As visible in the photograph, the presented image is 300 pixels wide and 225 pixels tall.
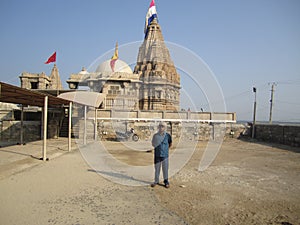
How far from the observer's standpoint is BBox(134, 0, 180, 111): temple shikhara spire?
27.1 metres

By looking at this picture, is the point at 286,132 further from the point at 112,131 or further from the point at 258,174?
the point at 112,131

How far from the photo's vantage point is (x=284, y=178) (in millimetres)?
6492

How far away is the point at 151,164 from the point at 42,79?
22557 mm

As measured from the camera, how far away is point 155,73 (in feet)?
93.4

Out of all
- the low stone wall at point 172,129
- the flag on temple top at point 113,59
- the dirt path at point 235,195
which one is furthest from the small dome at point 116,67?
the dirt path at point 235,195

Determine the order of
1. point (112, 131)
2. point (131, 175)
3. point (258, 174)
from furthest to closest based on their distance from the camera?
point (112, 131) < point (258, 174) < point (131, 175)

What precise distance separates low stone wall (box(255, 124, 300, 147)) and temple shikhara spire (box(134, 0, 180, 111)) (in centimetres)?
1224

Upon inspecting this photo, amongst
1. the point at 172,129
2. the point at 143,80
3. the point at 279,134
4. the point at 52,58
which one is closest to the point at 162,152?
the point at 172,129

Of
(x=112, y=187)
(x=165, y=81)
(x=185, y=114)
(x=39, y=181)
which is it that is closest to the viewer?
(x=112, y=187)

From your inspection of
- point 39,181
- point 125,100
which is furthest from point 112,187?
point 125,100

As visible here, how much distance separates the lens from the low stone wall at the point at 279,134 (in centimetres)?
1393

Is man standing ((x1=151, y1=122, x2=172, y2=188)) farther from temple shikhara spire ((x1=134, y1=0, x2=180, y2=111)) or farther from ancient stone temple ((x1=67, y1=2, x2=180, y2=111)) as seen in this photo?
temple shikhara spire ((x1=134, y1=0, x2=180, y2=111))

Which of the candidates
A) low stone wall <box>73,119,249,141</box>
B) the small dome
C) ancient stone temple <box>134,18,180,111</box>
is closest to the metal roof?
low stone wall <box>73,119,249,141</box>

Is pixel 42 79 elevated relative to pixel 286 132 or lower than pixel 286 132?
elevated
